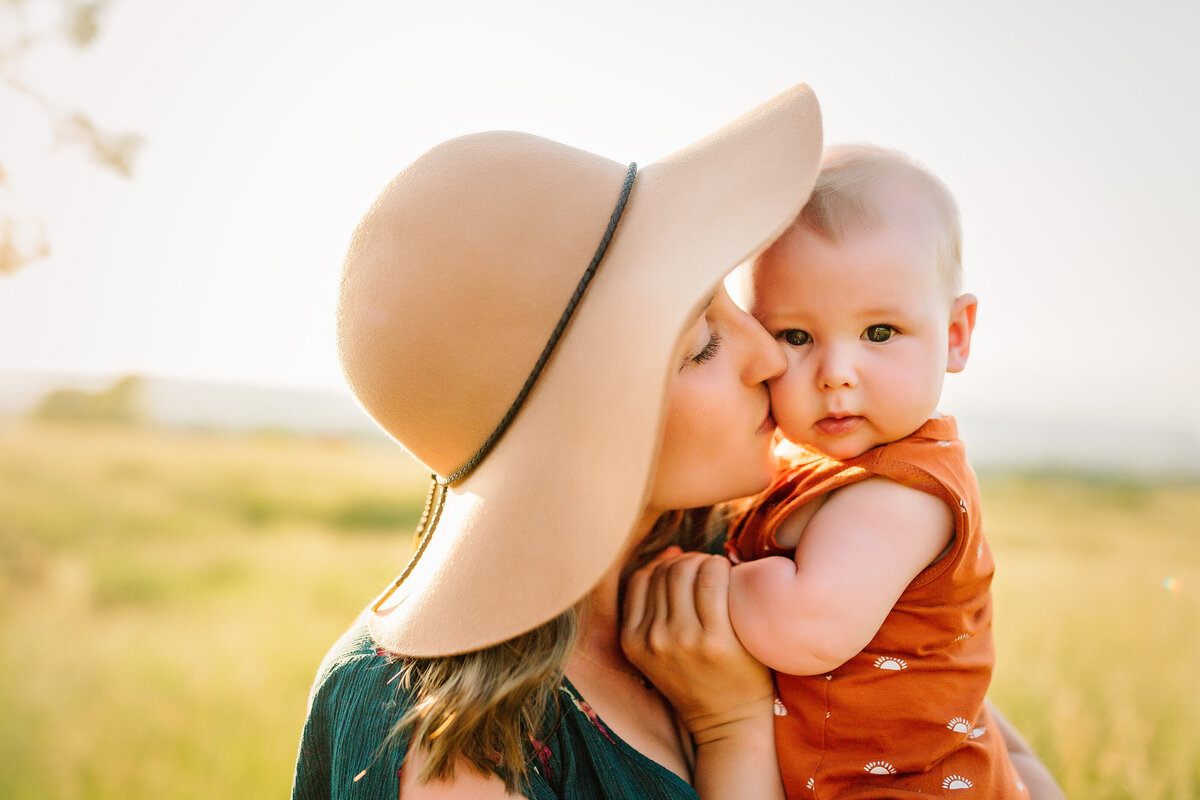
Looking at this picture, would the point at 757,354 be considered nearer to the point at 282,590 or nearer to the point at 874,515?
the point at 874,515

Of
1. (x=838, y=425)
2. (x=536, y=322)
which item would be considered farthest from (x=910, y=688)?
(x=536, y=322)

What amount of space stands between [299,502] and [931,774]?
529cm

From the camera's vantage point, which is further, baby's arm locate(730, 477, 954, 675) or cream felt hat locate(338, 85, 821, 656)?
baby's arm locate(730, 477, 954, 675)

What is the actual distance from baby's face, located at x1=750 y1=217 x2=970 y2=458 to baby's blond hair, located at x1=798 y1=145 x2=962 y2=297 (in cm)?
3

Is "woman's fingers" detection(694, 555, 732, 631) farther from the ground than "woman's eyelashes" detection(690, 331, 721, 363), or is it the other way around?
"woman's eyelashes" detection(690, 331, 721, 363)

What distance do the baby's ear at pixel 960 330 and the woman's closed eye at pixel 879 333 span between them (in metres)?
0.20

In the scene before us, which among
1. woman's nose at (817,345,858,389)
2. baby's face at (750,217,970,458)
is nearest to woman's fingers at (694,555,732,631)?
baby's face at (750,217,970,458)

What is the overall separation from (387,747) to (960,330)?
54.8 inches

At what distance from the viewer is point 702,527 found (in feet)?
6.91

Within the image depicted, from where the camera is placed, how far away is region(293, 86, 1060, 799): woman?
1.22 m

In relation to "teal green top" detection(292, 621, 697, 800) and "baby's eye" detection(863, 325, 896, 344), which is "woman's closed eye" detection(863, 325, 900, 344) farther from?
"teal green top" detection(292, 621, 697, 800)

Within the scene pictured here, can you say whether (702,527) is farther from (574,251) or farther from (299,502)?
(299,502)

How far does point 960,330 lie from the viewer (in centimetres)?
182

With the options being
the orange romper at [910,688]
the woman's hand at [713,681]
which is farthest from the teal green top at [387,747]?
the orange romper at [910,688]
